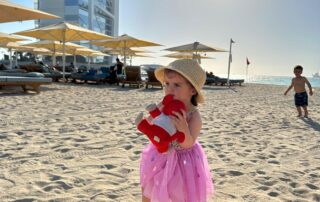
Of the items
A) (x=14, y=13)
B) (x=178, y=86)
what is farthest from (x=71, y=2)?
(x=178, y=86)

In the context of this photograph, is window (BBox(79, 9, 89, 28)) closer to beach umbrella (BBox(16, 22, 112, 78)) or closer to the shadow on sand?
beach umbrella (BBox(16, 22, 112, 78))

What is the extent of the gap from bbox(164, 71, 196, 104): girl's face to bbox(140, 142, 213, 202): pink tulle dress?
0.27 metres

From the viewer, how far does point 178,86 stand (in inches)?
65.2

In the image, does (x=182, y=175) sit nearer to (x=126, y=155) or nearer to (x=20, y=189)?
(x=20, y=189)

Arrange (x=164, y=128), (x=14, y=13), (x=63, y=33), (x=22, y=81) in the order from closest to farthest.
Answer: (x=164, y=128)
(x=14, y=13)
(x=22, y=81)
(x=63, y=33)

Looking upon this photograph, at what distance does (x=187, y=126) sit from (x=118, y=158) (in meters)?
2.23

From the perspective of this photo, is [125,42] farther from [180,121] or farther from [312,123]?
[180,121]

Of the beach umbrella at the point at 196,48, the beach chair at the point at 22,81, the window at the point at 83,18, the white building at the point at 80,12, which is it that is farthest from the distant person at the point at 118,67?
the window at the point at 83,18

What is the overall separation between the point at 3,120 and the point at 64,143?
2.07m

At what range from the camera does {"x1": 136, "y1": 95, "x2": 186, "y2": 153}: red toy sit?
4.83 feet

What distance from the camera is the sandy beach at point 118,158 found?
272 centimetres

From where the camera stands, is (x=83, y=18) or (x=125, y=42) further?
(x=83, y=18)

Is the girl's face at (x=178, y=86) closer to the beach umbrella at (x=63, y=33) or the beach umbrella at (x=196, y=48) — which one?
the beach umbrella at (x=63, y=33)

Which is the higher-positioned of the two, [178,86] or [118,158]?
[178,86]
